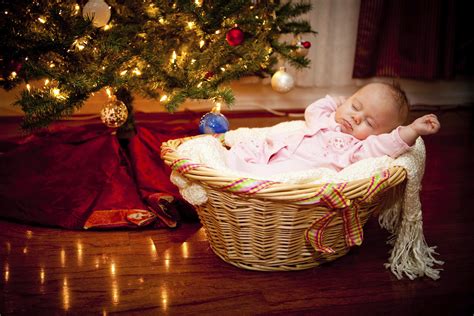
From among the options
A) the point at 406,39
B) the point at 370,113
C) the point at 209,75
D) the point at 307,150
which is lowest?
the point at 307,150

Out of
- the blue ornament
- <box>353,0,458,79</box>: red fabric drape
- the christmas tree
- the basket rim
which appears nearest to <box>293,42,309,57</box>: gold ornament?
the christmas tree

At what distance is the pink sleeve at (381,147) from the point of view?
1194 mm

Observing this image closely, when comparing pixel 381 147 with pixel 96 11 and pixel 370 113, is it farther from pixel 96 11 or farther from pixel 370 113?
pixel 96 11

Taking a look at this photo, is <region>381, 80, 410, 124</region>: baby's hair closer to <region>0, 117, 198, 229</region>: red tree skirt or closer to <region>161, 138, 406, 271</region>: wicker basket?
<region>161, 138, 406, 271</region>: wicker basket

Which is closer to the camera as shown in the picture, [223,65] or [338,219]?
[338,219]

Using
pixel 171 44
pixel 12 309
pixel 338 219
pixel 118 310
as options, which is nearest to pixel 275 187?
pixel 338 219

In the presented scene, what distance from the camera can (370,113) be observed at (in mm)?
1294

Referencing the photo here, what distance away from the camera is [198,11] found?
1475mm

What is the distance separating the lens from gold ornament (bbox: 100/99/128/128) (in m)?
1.55

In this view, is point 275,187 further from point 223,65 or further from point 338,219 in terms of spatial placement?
point 223,65

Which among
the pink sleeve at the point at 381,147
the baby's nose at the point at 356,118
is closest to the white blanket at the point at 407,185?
the pink sleeve at the point at 381,147

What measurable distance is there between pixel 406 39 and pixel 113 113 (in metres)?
1.90

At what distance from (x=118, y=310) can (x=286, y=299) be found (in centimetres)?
39

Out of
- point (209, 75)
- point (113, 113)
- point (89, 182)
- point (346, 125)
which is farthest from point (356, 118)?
point (89, 182)
